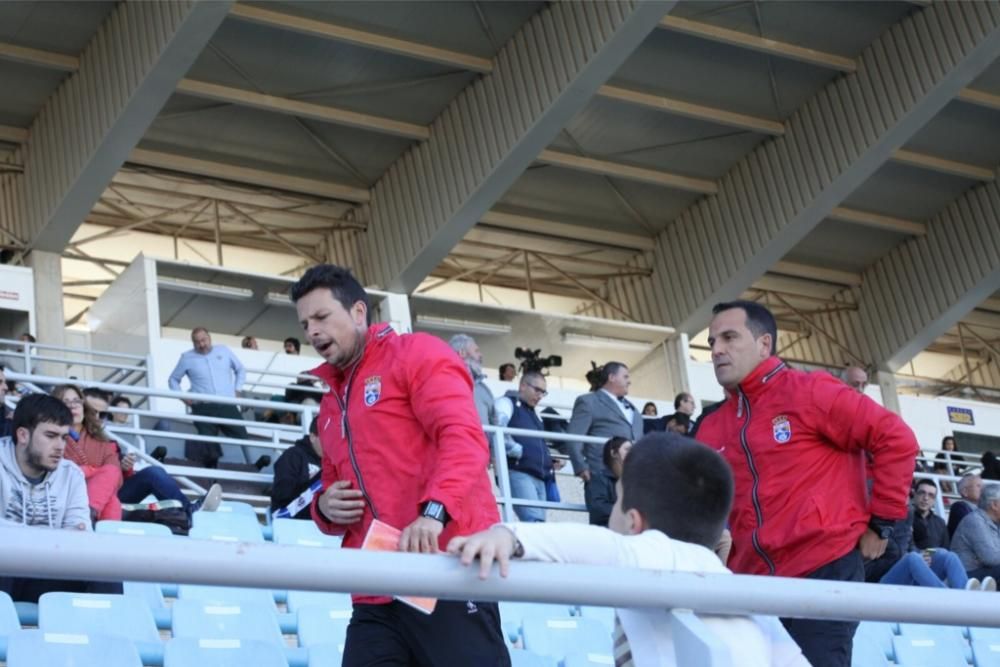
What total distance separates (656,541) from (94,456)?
5527mm

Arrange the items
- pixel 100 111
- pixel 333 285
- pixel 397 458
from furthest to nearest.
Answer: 1. pixel 100 111
2. pixel 333 285
3. pixel 397 458

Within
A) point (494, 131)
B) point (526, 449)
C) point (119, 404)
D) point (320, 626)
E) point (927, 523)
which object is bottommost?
point (320, 626)

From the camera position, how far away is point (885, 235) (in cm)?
2162

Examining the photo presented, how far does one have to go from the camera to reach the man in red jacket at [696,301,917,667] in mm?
3531

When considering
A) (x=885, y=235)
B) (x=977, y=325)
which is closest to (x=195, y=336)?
(x=885, y=235)

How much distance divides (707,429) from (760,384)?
20cm

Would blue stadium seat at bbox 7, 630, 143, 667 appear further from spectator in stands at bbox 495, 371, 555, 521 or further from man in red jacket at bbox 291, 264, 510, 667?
spectator in stands at bbox 495, 371, 555, 521

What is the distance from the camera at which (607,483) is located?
322 inches

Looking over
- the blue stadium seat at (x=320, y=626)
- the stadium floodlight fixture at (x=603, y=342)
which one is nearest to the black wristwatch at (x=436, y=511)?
the blue stadium seat at (x=320, y=626)

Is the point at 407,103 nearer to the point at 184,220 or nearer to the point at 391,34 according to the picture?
the point at 391,34

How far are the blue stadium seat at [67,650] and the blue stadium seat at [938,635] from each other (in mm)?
3639

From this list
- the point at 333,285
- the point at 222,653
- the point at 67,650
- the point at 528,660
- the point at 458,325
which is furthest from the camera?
the point at 458,325

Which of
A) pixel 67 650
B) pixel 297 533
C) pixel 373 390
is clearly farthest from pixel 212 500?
pixel 373 390

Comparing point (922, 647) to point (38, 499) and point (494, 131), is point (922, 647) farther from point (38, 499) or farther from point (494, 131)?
point (494, 131)
